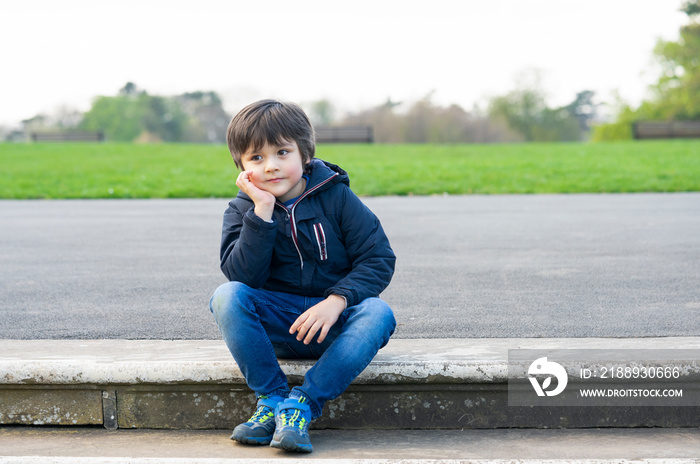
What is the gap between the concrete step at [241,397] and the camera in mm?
2682

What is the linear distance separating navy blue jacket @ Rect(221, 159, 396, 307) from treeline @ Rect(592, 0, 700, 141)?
47880mm

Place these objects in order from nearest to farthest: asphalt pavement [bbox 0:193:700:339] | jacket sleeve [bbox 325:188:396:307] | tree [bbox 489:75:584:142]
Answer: jacket sleeve [bbox 325:188:396:307], asphalt pavement [bbox 0:193:700:339], tree [bbox 489:75:584:142]

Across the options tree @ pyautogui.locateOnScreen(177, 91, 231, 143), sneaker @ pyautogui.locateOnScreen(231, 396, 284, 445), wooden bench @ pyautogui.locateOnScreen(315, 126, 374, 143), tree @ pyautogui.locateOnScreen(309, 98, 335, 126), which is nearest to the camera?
sneaker @ pyautogui.locateOnScreen(231, 396, 284, 445)

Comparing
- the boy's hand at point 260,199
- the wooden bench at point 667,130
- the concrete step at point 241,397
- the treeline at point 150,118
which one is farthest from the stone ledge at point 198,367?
the treeline at point 150,118

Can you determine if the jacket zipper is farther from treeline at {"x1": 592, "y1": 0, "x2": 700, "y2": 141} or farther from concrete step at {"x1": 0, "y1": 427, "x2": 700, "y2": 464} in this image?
treeline at {"x1": 592, "y1": 0, "x2": 700, "y2": 141}

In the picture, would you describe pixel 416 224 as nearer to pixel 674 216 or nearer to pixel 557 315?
pixel 674 216

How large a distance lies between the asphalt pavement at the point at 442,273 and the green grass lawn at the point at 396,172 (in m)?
3.76

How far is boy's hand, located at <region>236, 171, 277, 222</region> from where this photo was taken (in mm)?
2719

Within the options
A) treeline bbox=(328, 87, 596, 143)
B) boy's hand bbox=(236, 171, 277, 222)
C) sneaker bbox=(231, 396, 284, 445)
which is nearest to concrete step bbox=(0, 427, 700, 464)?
sneaker bbox=(231, 396, 284, 445)

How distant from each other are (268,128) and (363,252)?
23.0 inches

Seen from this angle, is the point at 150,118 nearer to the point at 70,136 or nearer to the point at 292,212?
the point at 70,136

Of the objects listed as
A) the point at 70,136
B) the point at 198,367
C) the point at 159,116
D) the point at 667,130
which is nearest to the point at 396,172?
the point at 198,367

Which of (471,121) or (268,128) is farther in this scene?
(471,121)

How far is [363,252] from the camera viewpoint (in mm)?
2826
